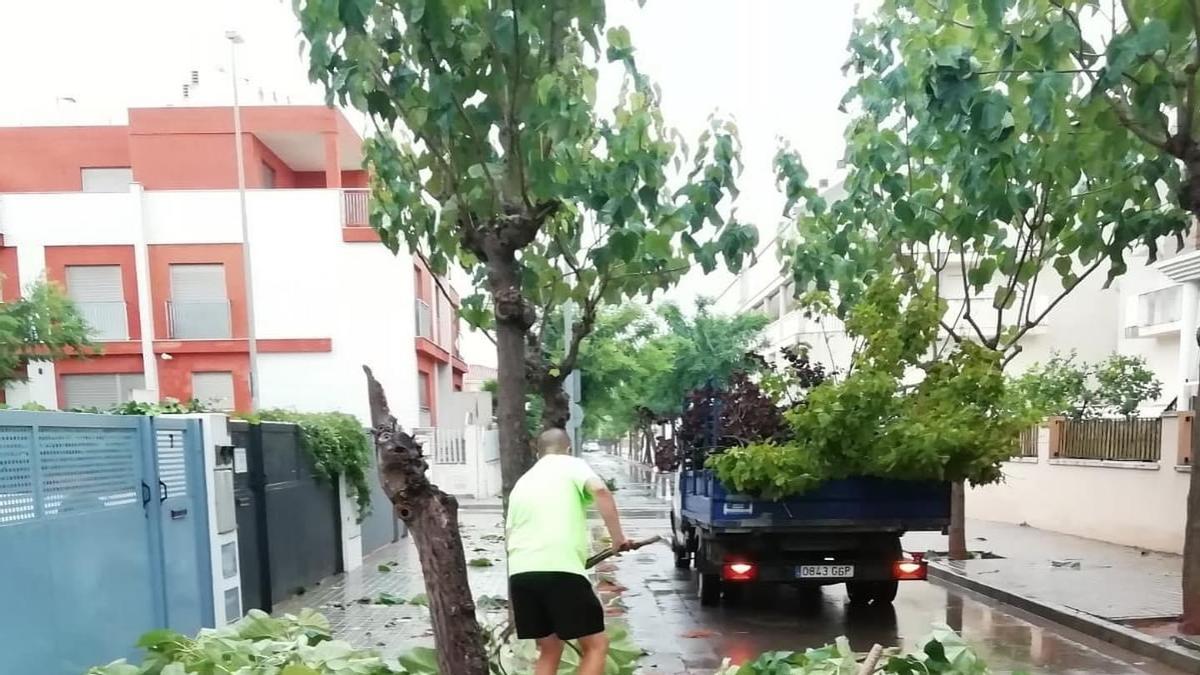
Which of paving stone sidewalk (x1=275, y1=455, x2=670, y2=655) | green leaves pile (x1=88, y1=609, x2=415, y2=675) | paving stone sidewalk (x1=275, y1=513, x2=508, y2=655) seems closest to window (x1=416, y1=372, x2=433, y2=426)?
paving stone sidewalk (x1=275, y1=455, x2=670, y2=655)

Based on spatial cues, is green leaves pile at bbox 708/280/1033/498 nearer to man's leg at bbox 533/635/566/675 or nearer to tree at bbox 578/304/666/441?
man's leg at bbox 533/635/566/675

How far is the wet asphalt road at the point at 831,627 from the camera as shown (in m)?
6.25

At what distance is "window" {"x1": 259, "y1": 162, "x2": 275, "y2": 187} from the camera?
20983 mm

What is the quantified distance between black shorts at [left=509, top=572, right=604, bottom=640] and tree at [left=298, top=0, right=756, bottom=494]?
1094 mm

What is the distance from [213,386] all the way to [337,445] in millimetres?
12121

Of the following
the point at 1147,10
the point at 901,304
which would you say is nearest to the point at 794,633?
the point at 901,304

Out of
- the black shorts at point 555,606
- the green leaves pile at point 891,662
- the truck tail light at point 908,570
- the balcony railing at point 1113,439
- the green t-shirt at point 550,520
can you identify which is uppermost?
the green t-shirt at point 550,520

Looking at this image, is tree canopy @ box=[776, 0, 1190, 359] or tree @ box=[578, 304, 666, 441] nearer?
tree canopy @ box=[776, 0, 1190, 359]

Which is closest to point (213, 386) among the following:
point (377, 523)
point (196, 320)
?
point (196, 320)

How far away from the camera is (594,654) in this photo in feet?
13.2

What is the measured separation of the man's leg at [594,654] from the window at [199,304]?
60.6 feet

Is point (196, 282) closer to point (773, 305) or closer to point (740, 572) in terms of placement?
point (740, 572)

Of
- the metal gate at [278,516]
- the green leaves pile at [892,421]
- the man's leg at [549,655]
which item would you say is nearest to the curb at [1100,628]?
the green leaves pile at [892,421]

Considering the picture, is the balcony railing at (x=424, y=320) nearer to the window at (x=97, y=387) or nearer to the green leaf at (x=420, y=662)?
the window at (x=97, y=387)
